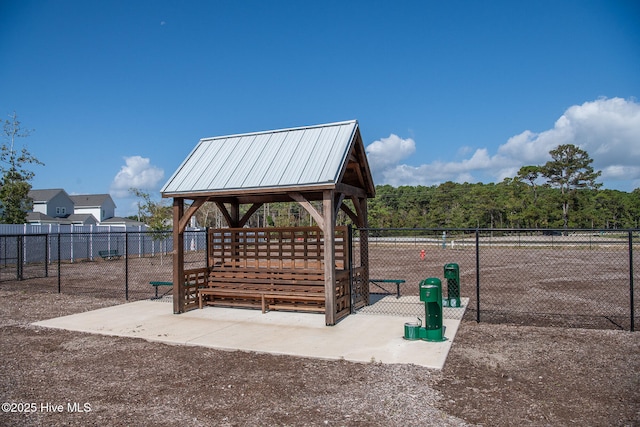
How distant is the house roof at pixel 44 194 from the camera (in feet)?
179

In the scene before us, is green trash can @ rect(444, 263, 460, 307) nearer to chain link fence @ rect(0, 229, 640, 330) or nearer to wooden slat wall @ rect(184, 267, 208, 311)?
Result: chain link fence @ rect(0, 229, 640, 330)

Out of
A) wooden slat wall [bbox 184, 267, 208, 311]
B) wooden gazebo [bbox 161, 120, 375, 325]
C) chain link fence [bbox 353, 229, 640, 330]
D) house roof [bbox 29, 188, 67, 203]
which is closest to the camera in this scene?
wooden gazebo [bbox 161, 120, 375, 325]

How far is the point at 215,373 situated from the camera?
6016 millimetres

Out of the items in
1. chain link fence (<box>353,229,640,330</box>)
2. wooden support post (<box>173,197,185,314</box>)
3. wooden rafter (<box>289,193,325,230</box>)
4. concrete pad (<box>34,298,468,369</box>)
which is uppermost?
wooden rafter (<box>289,193,325,230</box>)

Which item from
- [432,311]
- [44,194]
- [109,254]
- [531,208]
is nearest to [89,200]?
[44,194]

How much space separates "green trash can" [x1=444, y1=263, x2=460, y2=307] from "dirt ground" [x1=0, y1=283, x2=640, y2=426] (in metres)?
2.42

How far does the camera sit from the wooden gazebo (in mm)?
8758

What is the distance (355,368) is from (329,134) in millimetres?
5306

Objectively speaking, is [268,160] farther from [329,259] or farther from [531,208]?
[531,208]

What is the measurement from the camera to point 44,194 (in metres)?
55.6

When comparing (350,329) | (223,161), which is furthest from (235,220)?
(350,329)

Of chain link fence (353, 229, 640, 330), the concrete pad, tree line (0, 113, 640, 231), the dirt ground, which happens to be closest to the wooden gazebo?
the concrete pad

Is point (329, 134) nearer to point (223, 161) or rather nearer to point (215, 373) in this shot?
point (223, 161)

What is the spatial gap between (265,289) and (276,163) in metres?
2.77
